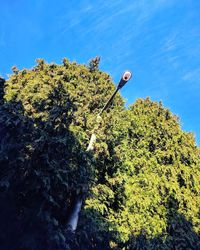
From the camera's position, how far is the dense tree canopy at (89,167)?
6.39 metres

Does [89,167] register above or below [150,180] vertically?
below

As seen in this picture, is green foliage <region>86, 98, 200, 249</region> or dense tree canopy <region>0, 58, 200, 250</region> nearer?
dense tree canopy <region>0, 58, 200, 250</region>

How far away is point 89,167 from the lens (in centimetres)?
838

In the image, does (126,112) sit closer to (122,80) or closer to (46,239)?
(122,80)

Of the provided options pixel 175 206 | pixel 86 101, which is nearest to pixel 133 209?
pixel 175 206

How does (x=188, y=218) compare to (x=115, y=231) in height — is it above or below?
above

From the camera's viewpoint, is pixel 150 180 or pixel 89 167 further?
pixel 150 180


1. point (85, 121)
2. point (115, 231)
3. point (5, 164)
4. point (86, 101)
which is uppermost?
point (86, 101)

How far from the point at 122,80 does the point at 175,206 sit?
10.9m

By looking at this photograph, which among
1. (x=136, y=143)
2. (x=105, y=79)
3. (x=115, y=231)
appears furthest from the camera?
(x=105, y=79)

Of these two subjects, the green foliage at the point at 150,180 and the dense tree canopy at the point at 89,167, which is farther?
the green foliage at the point at 150,180

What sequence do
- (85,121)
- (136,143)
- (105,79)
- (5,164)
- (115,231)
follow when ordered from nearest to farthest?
(5,164) → (115,231) → (85,121) → (136,143) → (105,79)

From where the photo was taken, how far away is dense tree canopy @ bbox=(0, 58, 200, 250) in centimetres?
639

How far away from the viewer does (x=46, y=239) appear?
6.41m
